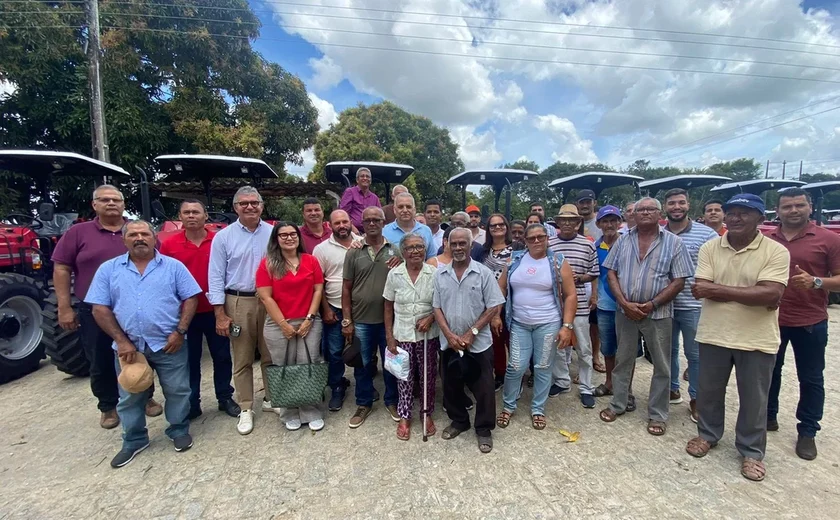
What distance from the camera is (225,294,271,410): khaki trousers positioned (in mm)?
3336

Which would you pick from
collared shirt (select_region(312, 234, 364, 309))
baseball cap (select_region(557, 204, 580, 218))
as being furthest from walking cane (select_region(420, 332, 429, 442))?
baseball cap (select_region(557, 204, 580, 218))

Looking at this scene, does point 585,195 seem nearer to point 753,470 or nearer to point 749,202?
point 749,202

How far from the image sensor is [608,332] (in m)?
3.80

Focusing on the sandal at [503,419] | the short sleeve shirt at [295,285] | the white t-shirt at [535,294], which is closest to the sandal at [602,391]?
the sandal at [503,419]

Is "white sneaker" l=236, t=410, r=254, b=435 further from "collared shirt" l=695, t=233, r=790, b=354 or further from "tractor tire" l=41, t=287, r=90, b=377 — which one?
"collared shirt" l=695, t=233, r=790, b=354

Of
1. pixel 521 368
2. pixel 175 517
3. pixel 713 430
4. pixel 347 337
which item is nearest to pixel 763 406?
pixel 713 430

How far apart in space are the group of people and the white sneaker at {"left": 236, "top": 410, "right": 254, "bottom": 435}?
0.01 meters

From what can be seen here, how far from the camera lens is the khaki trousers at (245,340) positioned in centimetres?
334

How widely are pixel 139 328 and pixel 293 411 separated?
1406mm

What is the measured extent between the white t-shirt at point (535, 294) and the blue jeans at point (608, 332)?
2.74 ft

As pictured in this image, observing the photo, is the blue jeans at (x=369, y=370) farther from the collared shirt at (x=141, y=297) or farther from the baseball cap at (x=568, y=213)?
the baseball cap at (x=568, y=213)

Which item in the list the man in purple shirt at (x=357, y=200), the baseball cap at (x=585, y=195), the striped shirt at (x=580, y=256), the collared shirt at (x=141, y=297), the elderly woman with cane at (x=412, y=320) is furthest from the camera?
the man in purple shirt at (x=357, y=200)

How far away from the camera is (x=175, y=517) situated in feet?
7.73

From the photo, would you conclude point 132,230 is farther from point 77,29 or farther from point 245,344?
point 77,29
